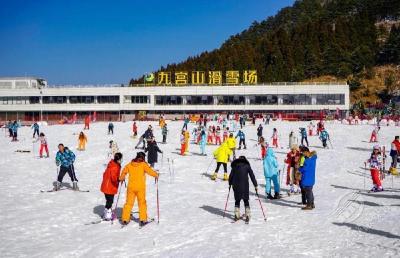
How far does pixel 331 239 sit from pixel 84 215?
22.1 ft

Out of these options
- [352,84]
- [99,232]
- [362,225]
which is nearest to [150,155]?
[99,232]

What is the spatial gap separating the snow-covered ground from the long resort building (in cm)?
6521

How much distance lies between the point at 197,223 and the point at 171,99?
252 feet

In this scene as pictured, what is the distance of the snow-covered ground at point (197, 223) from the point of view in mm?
9047

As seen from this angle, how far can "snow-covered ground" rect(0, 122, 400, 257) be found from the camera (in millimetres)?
9047

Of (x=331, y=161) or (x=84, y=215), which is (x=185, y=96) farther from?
(x=84, y=215)

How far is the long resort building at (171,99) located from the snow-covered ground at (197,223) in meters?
65.2

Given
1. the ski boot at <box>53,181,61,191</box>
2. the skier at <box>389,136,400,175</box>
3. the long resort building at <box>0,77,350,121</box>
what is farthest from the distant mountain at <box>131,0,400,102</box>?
the ski boot at <box>53,181,61,191</box>

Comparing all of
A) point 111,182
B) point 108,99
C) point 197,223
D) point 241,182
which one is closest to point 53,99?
point 108,99

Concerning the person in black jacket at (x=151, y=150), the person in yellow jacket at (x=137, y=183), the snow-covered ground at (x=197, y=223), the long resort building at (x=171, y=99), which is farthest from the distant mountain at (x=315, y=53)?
the person in yellow jacket at (x=137, y=183)

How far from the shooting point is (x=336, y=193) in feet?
51.1

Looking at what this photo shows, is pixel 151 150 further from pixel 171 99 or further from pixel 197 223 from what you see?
pixel 171 99

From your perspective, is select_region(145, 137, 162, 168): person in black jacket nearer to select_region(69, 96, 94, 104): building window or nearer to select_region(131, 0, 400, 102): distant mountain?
select_region(69, 96, 94, 104): building window

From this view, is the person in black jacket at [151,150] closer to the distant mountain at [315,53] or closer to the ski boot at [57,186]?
the ski boot at [57,186]
